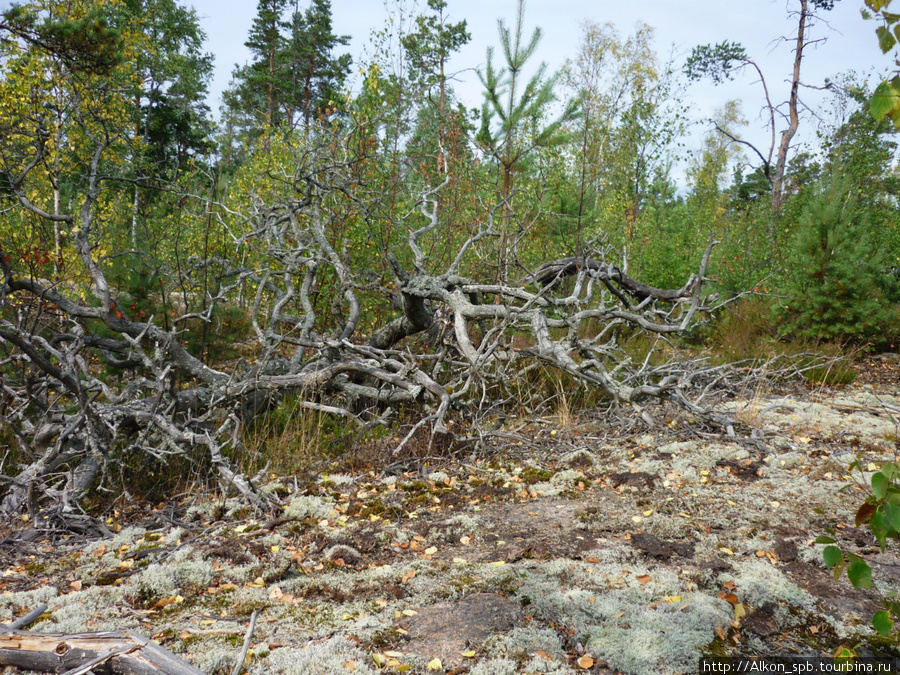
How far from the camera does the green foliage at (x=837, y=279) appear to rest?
8141mm

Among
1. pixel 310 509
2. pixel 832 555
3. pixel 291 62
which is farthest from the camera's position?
pixel 291 62

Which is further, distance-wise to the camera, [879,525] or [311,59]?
[311,59]

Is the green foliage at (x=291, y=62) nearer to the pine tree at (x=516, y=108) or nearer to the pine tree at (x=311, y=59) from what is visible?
the pine tree at (x=311, y=59)

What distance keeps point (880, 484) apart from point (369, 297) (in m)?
6.26

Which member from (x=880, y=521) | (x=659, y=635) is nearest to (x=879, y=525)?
(x=880, y=521)

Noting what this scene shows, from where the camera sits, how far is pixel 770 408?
17.7 ft

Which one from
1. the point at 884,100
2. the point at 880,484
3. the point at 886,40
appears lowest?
the point at 880,484

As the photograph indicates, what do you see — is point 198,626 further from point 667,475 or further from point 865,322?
point 865,322

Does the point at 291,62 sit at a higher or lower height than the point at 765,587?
higher

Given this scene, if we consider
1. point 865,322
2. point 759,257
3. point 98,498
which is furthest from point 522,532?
point 759,257

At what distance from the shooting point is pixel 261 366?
16.4 feet

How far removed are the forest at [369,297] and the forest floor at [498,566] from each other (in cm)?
37

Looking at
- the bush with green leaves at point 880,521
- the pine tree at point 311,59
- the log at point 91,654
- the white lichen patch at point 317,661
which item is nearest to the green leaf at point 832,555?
the bush with green leaves at point 880,521

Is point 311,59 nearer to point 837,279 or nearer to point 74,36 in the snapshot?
point 74,36
